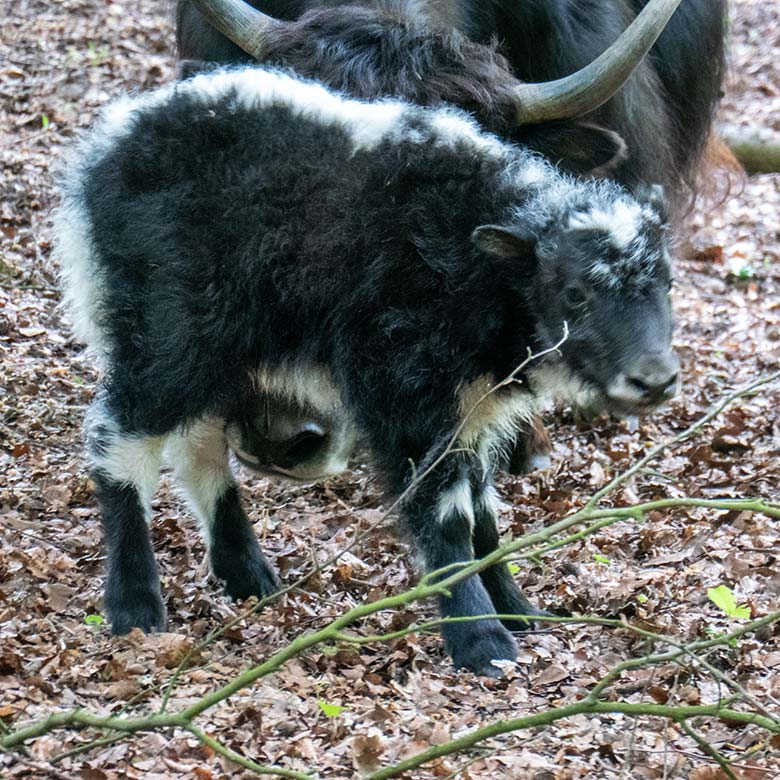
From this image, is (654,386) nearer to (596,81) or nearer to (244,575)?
(596,81)

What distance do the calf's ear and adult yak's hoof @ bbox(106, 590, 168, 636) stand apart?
65.2 inches

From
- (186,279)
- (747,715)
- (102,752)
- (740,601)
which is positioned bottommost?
(740,601)

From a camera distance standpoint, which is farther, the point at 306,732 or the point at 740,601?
the point at 740,601

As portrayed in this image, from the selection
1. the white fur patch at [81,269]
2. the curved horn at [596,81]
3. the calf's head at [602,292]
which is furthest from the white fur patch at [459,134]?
the white fur patch at [81,269]

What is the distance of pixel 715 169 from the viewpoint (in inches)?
311

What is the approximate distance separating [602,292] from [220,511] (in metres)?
1.75

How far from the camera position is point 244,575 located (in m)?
5.06

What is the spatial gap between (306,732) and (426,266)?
156cm

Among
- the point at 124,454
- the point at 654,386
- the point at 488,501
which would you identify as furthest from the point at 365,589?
the point at 654,386

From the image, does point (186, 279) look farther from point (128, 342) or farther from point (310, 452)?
point (310, 452)

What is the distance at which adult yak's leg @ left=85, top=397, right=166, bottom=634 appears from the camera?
4.67 meters

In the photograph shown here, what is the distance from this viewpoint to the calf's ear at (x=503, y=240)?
4266 mm

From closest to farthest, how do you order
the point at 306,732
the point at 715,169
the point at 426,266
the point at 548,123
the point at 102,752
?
the point at 102,752 < the point at 306,732 < the point at 426,266 < the point at 548,123 < the point at 715,169

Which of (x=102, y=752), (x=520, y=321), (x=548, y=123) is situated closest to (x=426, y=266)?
(x=520, y=321)
